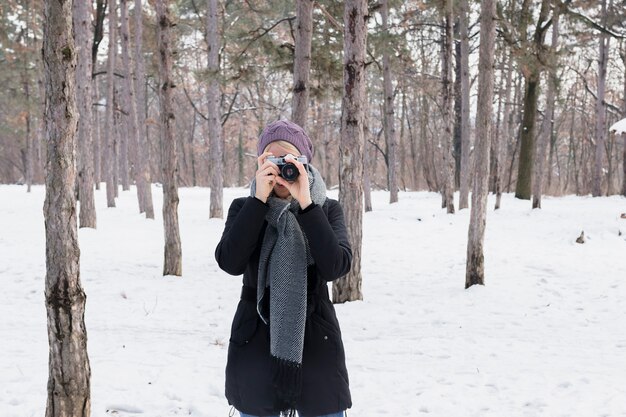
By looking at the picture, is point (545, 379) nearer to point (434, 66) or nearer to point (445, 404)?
point (445, 404)

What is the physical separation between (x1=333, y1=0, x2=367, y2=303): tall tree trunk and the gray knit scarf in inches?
175

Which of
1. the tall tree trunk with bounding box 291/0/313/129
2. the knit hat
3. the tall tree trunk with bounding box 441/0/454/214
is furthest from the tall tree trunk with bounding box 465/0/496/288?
the tall tree trunk with bounding box 441/0/454/214

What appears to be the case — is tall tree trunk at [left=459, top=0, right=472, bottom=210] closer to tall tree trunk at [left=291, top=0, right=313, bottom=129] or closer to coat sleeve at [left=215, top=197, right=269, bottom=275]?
tall tree trunk at [left=291, top=0, right=313, bottom=129]

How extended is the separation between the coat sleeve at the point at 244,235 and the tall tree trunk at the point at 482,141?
5610 mm

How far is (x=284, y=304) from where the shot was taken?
1.88 metres

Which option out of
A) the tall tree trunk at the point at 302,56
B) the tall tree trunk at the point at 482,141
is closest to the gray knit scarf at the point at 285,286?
the tall tree trunk at the point at 482,141

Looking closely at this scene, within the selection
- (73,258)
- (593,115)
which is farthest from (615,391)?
(593,115)

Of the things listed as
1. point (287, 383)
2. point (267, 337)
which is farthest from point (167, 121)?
point (287, 383)

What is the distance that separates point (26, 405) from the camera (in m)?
3.78

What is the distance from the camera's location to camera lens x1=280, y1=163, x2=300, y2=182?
6.26 feet

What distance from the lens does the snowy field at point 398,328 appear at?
4105 mm

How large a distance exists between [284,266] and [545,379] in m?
3.54

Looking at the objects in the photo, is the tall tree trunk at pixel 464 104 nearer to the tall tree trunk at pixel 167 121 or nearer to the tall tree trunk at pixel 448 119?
the tall tree trunk at pixel 448 119

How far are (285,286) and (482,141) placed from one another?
602 centimetres
